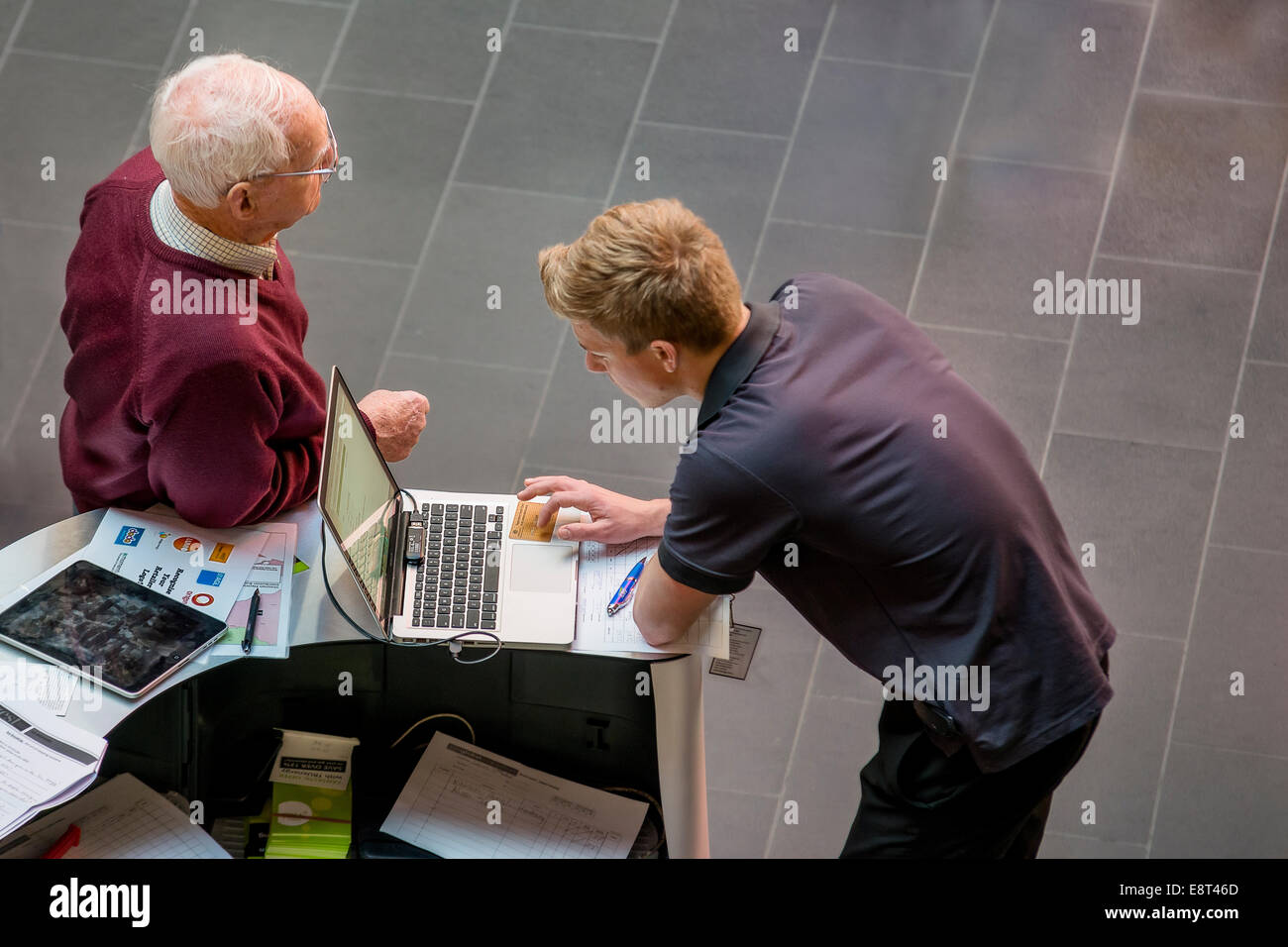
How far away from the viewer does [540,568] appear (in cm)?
240

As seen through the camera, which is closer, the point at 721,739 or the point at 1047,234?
the point at 721,739

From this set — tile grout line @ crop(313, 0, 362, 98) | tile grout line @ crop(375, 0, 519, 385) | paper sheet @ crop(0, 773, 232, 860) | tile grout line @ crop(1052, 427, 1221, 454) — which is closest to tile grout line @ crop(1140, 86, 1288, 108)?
tile grout line @ crop(1052, 427, 1221, 454)

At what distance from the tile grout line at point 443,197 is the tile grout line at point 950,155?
1452 mm

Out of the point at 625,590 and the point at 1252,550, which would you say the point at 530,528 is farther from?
the point at 1252,550

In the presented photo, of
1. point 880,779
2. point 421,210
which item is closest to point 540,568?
point 880,779

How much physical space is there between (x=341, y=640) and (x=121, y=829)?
1.64ft

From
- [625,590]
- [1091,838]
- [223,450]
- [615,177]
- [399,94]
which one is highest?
[399,94]

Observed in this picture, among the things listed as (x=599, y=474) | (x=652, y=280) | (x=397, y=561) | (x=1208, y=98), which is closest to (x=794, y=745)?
(x=599, y=474)

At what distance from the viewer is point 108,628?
2252mm

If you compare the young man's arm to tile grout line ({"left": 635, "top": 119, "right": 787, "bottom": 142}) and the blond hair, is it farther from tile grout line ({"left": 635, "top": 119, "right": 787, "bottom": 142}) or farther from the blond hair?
tile grout line ({"left": 635, "top": 119, "right": 787, "bottom": 142})

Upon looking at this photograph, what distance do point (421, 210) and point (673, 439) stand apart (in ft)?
3.74
